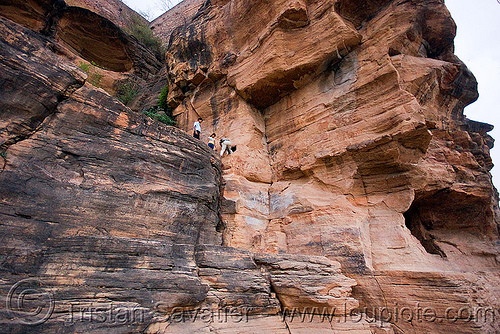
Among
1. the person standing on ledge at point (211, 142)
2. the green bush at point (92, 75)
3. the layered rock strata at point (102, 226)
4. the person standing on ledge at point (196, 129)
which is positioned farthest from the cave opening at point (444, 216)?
the green bush at point (92, 75)

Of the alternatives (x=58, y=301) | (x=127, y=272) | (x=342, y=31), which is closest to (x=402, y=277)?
(x=127, y=272)

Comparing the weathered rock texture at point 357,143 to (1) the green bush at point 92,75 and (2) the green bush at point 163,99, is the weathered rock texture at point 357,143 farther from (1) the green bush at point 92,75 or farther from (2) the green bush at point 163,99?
(1) the green bush at point 92,75

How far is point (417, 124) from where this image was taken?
22.0 ft

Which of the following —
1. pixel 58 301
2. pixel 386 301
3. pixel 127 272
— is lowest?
pixel 386 301

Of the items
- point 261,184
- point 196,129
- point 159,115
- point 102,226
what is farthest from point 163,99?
point 102,226

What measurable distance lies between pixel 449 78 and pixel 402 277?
7.36 m

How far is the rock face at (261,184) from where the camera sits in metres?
4.42

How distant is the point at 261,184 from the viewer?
9023mm

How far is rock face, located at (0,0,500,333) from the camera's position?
4422 millimetres

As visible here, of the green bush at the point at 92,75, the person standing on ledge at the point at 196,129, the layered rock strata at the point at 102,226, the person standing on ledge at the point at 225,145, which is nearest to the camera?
the layered rock strata at the point at 102,226

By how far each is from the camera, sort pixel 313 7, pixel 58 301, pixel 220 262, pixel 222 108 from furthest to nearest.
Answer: pixel 222 108, pixel 313 7, pixel 220 262, pixel 58 301

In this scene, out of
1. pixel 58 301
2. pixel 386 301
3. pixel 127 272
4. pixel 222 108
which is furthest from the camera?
pixel 222 108

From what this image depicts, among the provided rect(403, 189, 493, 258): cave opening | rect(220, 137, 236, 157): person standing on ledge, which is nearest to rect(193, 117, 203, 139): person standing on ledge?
rect(220, 137, 236, 157): person standing on ledge

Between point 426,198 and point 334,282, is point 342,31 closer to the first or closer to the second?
point 426,198
